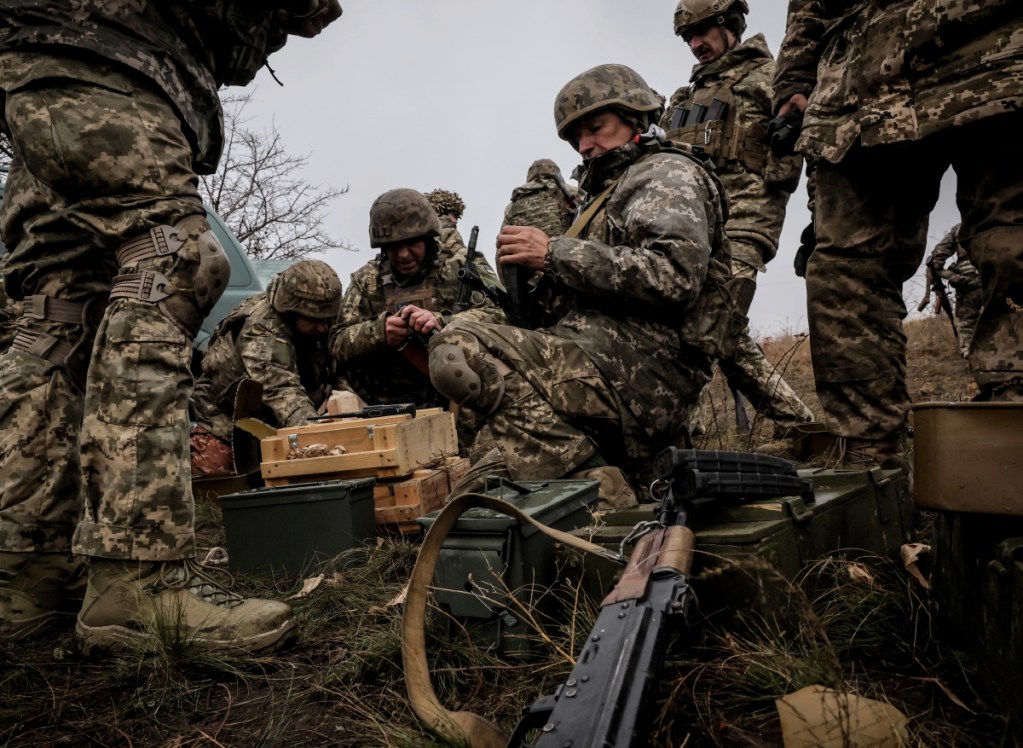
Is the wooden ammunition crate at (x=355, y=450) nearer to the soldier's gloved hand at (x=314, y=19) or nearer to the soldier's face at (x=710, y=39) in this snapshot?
the soldier's gloved hand at (x=314, y=19)

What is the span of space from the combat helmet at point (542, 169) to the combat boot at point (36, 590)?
7304 mm

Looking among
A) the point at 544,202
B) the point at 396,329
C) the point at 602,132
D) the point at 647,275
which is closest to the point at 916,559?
the point at 647,275

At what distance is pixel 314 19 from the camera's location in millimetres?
2639

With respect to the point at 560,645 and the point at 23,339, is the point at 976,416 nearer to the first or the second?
the point at 560,645

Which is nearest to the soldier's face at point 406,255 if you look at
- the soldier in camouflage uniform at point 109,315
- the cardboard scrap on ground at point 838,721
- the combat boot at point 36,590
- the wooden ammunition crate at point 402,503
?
the wooden ammunition crate at point 402,503

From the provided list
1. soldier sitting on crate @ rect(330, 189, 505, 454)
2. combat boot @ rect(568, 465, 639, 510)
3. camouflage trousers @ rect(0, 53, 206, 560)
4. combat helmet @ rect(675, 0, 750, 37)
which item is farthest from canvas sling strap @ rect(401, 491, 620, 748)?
combat helmet @ rect(675, 0, 750, 37)

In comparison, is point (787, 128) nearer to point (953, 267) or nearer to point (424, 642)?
point (424, 642)

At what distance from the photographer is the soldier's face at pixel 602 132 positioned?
11.3ft

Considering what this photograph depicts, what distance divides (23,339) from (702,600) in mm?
2043

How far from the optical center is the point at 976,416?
1.29 m

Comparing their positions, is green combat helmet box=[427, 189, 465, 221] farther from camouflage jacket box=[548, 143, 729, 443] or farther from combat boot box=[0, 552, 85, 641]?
combat boot box=[0, 552, 85, 641]

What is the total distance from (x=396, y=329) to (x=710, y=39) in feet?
9.79

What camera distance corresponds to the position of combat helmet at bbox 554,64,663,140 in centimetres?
337

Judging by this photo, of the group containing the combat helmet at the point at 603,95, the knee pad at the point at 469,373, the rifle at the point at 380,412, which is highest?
the combat helmet at the point at 603,95
